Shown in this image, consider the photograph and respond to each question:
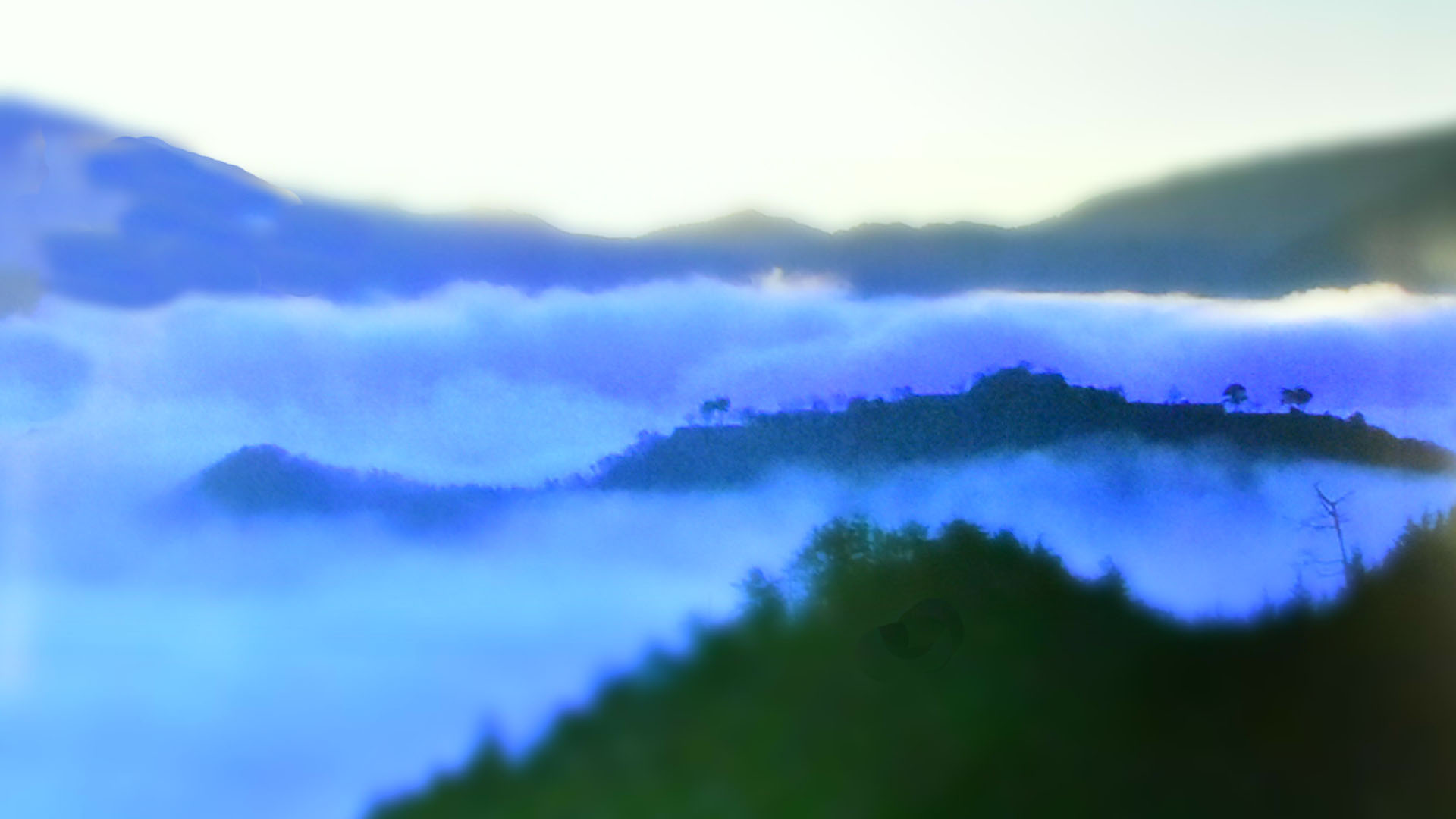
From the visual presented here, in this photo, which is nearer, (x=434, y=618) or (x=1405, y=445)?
(x=434, y=618)

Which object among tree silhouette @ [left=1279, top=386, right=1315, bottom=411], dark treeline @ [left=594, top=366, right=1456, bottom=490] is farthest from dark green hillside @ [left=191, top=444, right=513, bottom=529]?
tree silhouette @ [left=1279, top=386, right=1315, bottom=411]

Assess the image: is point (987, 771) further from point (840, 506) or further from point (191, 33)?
point (191, 33)

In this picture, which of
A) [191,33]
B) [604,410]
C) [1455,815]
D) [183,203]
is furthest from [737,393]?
[1455,815]

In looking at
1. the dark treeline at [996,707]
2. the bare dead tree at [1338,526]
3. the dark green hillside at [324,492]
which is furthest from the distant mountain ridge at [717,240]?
the dark treeline at [996,707]

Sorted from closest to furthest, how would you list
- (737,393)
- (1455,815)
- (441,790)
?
1. (441,790)
2. (737,393)
3. (1455,815)

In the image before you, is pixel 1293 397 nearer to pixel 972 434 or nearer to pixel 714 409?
pixel 972 434

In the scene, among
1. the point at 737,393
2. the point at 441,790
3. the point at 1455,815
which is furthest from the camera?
the point at 1455,815

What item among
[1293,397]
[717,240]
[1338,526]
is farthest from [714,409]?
[1338,526]
